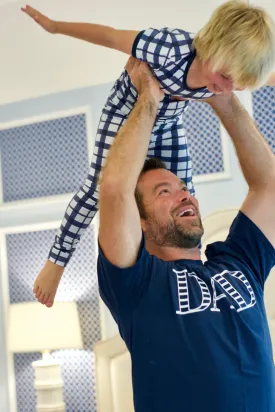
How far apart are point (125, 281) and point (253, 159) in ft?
1.80

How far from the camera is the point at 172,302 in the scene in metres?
1.54

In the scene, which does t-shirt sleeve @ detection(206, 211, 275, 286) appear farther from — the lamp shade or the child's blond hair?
the lamp shade

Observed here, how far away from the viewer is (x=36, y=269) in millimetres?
3926

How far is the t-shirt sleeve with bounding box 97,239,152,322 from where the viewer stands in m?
1.52

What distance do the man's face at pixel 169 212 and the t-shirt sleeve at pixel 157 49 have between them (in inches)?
12.2

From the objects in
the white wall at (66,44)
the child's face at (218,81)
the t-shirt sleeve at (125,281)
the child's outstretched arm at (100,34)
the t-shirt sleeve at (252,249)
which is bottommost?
the t-shirt sleeve at (125,281)

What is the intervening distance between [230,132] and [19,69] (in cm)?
235

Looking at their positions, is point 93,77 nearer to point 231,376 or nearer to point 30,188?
point 30,188

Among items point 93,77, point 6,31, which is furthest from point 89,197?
point 6,31

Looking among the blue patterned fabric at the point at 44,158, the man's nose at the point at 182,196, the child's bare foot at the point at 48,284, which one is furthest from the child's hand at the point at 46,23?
the blue patterned fabric at the point at 44,158

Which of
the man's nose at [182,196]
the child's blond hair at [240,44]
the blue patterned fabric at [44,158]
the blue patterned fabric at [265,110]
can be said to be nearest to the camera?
the child's blond hair at [240,44]

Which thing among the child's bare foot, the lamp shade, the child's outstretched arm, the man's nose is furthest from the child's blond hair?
the lamp shade

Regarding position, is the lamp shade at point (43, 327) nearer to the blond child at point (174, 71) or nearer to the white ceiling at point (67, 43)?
the white ceiling at point (67, 43)

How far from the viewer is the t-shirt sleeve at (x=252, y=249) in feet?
5.73
